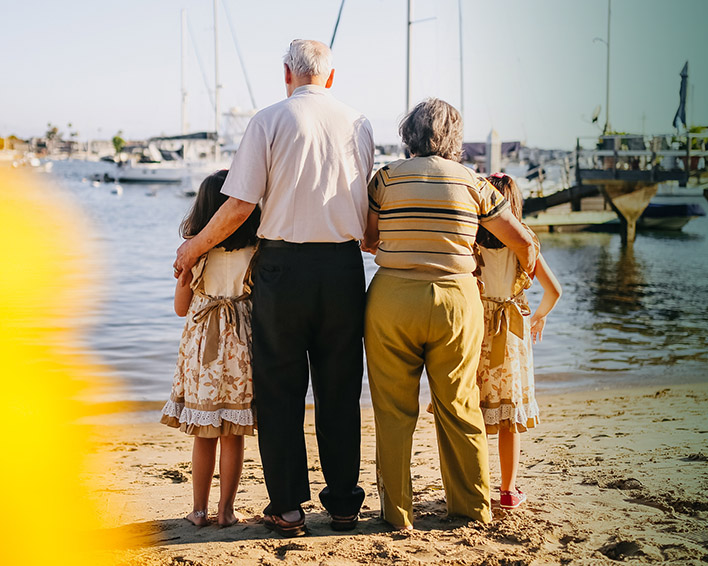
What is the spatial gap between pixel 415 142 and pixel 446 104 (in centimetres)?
22

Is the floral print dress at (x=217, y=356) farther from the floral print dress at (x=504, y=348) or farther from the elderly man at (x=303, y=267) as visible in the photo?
the floral print dress at (x=504, y=348)

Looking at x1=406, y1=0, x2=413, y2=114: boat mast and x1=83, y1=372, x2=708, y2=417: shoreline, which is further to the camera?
x1=406, y1=0, x2=413, y2=114: boat mast

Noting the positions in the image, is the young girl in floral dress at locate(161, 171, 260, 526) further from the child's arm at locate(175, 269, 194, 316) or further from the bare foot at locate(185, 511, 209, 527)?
the bare foot at locate(185, 511, 209, 527)

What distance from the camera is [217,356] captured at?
10.9 feet

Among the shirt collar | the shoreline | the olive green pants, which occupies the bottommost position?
the shoreline

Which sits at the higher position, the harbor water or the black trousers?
the black trousers

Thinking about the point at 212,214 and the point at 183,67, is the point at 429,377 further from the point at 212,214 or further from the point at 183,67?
the point at 183,67

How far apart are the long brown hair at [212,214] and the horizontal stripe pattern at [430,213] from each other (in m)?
0.59

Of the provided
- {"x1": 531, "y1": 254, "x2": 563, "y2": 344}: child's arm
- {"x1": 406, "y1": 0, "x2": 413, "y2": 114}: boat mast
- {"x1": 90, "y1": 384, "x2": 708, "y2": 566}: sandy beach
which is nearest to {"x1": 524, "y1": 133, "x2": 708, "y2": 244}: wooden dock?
{"x1": 406, "y1": 0, "x2": 413, "y2": 114}: boat mast

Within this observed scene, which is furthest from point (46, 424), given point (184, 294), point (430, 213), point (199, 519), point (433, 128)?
point (433, 128)

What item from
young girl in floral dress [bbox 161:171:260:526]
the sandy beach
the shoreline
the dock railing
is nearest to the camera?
the sandy beach

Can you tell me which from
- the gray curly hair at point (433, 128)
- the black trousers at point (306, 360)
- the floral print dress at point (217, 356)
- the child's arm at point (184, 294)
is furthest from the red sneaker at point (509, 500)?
the child's arm at point (184, 294)

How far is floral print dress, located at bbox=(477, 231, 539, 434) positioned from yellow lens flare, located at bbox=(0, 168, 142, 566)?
186 centimetres

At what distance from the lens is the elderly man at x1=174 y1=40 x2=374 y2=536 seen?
3.19 meters
